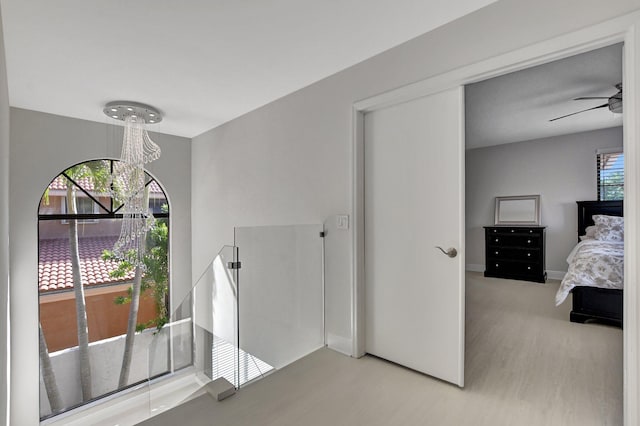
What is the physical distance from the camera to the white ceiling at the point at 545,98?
267 centimetres

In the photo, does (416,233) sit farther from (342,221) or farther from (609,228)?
(609,228)

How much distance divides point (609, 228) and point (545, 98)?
7.09 feet

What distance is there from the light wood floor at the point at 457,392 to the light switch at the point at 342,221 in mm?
1039

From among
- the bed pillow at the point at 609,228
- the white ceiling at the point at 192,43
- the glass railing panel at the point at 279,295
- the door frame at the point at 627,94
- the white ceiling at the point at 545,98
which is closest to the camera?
the door frame at the point at 627,94

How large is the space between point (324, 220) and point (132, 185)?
230 centimetres

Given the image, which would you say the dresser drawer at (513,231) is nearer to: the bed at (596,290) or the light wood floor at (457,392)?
the bed at (596,290)

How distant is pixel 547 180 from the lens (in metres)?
5.23

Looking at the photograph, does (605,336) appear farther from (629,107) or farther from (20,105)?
(20,105)

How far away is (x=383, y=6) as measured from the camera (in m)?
1.76

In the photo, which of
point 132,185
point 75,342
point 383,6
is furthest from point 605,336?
point 75,342

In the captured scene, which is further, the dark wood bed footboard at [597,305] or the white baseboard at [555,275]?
the white baseboard at [555,275]

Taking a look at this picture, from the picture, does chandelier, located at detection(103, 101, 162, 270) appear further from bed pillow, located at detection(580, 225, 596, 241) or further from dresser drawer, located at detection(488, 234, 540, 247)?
bed pillow, located at detection(580, 225, 596, 241)

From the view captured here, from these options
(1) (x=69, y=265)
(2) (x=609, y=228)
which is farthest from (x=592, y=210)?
(1) (x=69, y=265)

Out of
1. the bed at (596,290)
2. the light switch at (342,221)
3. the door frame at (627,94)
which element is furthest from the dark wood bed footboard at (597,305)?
the light switch at (342,221)
